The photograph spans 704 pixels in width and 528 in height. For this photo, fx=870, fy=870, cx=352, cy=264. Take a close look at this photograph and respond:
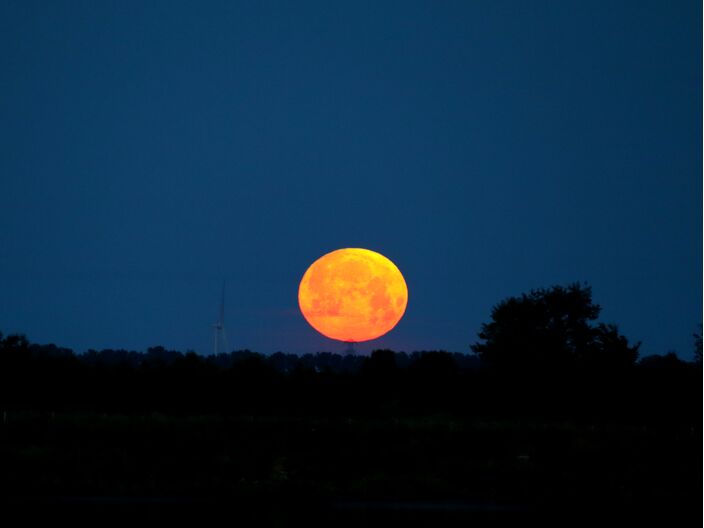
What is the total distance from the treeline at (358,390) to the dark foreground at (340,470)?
960 centimetres

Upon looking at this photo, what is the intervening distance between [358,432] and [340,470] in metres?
3.34

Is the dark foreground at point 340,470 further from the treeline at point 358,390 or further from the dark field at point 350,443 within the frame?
the treeline at point 358,390

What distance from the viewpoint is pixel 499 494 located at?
45.0ft

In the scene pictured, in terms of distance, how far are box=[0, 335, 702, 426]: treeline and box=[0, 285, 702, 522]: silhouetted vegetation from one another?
3.2 inches

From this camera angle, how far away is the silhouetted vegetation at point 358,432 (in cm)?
1306

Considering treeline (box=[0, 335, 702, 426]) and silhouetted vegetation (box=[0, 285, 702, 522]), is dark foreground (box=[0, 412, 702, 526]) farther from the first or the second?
treeline (box=[0, 335, 702, 426])

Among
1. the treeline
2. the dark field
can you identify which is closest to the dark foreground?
the dark field

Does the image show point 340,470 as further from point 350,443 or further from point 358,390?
point 358,390

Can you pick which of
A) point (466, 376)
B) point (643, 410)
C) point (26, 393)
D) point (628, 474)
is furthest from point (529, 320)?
point (628, 474)

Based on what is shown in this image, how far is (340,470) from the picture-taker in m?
18.7

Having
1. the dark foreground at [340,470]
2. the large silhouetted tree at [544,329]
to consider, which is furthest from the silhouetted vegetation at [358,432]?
the large silhouetted tree at [544,329]

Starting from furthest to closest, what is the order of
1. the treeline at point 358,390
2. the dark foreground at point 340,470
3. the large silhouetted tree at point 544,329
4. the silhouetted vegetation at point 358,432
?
1. the large silhouetted tree at point 544,329
2. the treeline at point 358,390
3. the silhouetted vegetation at point 358,432
4. the dark foreground at point 340,470

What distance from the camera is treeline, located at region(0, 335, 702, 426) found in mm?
33875

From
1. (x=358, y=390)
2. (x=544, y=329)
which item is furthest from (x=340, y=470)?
(x=544, y=329)
